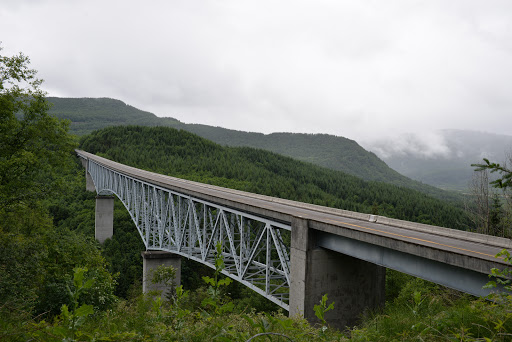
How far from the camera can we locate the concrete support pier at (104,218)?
50.5 m

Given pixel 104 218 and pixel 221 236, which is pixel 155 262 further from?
pixel 104 218

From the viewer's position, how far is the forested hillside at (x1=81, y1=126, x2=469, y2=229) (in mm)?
80312

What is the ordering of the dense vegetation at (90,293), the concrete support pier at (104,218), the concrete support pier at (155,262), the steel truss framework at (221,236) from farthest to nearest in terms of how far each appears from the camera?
the concrete support pier at (104,218) → the concrete support pier at (155,262) → the steel truss framework at (221,236) → the dense vegetation at (90,293)

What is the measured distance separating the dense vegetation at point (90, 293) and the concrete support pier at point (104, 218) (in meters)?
1.90

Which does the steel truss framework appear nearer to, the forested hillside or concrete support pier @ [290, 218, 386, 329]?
concrete support pier @ [290, 218, 386, 329]

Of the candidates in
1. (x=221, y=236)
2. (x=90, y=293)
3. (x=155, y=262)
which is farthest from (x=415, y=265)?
(x=155, y=262)

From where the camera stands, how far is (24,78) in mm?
19812

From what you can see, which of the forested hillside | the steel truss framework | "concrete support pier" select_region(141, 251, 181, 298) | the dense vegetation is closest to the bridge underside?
the dense vegetation

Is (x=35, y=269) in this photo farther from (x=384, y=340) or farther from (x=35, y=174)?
(x=384, y=340)

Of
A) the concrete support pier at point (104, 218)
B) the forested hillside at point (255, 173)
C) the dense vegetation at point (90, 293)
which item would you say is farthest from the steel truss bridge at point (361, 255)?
the forested hillside at point (255, 173)

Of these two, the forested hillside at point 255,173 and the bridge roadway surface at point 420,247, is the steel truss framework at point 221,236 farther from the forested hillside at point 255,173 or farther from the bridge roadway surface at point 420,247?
the forested hillside at point 255,173

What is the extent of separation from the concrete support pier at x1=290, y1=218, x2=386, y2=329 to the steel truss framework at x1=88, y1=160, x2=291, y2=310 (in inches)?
44.0

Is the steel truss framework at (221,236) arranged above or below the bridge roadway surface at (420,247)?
A: below

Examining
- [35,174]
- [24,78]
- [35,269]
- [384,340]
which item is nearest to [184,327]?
[384,340]
